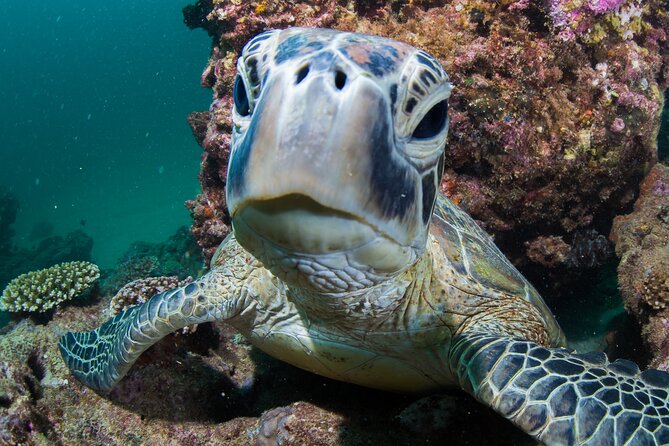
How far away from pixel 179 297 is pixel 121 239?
3218 cm

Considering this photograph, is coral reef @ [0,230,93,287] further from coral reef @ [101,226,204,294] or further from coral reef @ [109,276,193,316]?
coral reef @ [109,276,193,316]

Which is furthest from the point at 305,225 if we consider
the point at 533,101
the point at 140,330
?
the point at 533,101

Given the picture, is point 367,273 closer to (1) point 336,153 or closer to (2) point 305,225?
(2) point 305,225

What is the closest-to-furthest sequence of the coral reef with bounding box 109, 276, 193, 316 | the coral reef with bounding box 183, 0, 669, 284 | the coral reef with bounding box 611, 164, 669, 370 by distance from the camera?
the coral reef with bounding box 611, 164, 669, 370 < the coral reef with bounding box 183, 0, 669, 284 < the coral reef with bounding box 109, 276, 193, 316

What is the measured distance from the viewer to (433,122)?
1364mm

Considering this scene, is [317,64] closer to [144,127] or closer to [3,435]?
[3,435]

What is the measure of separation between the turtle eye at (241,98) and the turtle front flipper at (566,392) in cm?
143

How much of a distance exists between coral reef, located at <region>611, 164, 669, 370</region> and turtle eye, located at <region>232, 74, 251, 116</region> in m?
3.12

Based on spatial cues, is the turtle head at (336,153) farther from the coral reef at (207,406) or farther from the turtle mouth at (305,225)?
the coral reef at (207,406)

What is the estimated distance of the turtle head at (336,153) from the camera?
3.38 ft

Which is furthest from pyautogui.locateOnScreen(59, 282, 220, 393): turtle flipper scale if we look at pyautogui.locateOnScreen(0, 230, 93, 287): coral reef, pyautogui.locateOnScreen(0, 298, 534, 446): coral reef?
pyautogui.locateOnScreen(0, 230, 93, 287): coral reef

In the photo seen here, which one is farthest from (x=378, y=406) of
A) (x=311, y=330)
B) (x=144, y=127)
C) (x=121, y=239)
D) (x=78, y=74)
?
(x=78, y=74)

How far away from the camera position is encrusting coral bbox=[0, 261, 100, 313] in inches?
192

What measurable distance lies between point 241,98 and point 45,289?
188 inches
